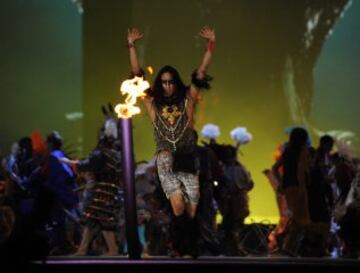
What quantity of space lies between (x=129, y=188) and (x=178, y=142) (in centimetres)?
79

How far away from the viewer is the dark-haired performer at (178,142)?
9.59 metres

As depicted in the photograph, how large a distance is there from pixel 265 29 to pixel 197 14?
1.32 meters

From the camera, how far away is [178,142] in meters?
9.64

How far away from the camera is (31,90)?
56.8 ft

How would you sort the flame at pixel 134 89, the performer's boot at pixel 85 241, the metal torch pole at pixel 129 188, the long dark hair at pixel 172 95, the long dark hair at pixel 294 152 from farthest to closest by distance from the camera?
the performer's boot at pixel 85 241
the long dark hair at pixel 294 152
the long dark hair at pixel 172 95
the flame at pixel 134 89
the metal torch pole at pixel 129 188

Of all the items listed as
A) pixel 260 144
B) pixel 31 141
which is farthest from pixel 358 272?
pixel 260 144

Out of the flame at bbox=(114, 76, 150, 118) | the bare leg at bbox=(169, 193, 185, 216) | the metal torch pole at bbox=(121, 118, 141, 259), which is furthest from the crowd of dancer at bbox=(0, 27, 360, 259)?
the metal torch pole at bbox=(121, 118, 141, 259)

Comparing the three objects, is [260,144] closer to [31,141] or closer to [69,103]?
[69,103]

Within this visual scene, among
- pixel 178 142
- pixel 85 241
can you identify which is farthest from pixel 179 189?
pixel 85 241

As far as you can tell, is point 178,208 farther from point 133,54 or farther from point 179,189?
point 133,54

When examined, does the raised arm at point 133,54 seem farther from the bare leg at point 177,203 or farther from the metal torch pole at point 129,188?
the bare leg at point 177,203

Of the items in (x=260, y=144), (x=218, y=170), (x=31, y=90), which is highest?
(x=31, y=90)

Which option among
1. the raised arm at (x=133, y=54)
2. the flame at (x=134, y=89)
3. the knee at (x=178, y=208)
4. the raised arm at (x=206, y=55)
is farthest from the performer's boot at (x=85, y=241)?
the raised arm at (x=206, y=55)

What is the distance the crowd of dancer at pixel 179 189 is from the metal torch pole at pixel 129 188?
1.58ft
